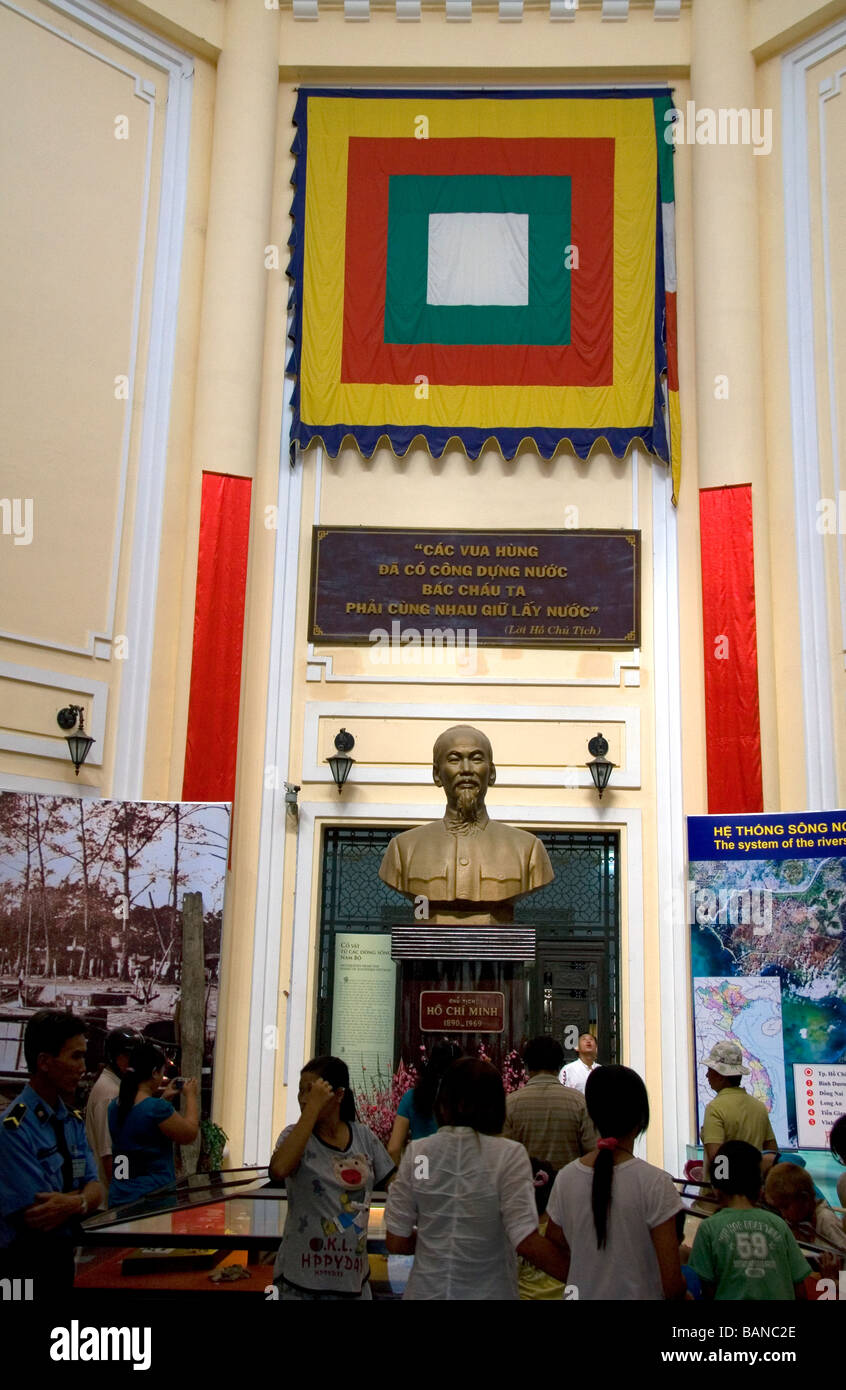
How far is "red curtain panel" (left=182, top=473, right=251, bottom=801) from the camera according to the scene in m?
9.33

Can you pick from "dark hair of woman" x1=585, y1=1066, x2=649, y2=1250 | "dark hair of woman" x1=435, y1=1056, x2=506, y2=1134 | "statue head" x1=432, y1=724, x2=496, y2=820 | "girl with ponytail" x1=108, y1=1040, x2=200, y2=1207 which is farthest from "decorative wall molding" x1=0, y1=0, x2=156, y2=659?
"dark hair of woman" x1=585, y1=1066, x2=649, y2=1250

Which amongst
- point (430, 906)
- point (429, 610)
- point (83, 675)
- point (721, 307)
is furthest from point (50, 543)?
point (721, 307)

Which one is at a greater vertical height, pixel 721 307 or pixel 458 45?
pixel 458 45

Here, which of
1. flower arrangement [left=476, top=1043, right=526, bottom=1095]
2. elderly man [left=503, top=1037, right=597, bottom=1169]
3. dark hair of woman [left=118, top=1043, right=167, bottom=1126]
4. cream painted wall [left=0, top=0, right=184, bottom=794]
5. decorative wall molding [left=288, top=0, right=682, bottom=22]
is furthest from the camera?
decorative wall molding [left=288, top=0, right=682, bottom=22]

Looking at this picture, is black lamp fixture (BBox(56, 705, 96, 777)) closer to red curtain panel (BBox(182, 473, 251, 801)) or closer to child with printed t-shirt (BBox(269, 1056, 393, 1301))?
red curtain panel (BBox(182, 473, 251, 801))

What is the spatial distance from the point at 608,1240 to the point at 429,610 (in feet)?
24.5

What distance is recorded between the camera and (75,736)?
8.82 meters

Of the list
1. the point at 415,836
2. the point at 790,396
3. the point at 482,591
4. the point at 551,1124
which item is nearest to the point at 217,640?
the point at 482,591

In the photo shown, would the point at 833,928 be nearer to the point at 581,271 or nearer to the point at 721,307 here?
the point at 721,307

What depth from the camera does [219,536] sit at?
971 cm

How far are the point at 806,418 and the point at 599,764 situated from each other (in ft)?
10.0

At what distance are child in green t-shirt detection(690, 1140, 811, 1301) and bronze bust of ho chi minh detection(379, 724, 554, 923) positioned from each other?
348 centimetres

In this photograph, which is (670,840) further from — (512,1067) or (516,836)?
(512,1067)
